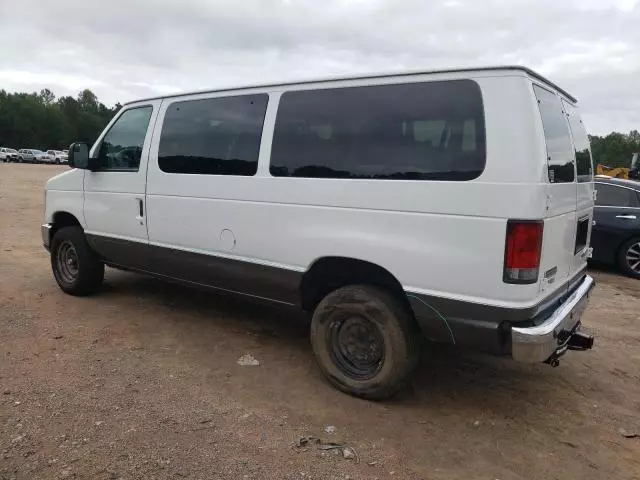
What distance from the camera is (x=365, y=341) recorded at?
3.87 m

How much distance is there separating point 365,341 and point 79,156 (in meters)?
3.55

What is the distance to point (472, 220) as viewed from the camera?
10.5ft

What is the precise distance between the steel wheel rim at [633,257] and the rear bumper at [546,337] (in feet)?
18.4

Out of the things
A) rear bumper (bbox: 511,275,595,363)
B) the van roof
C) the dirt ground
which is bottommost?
the dirt ground

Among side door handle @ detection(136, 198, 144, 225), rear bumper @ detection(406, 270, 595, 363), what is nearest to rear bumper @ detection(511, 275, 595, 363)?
rear bumper @ detection(406, 270, 595, 363)

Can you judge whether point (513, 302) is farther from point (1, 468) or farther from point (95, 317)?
point (95, 317)

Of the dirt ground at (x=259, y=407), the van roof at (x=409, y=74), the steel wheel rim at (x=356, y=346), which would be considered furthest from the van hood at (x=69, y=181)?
the steel wheel rim at (x=356, y=346)

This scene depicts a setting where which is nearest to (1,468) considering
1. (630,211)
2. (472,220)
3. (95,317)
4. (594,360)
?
(95,317)

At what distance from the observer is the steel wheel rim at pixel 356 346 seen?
12.4 feet

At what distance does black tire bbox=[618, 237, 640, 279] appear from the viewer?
28.0 feet

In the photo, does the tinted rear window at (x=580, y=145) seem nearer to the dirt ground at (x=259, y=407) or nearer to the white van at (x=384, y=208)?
the white van at (x=384, y=208)

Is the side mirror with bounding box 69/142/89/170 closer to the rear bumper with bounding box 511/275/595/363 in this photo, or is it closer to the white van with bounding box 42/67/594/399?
the white van with bounding box 42/67/594/399

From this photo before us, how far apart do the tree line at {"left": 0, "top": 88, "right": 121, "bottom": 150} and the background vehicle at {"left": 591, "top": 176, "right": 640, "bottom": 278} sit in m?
73.1

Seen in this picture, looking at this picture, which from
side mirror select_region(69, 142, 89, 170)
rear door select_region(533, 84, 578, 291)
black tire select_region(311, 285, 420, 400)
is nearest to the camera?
rear door select_region(533, 84, 578, 291)
